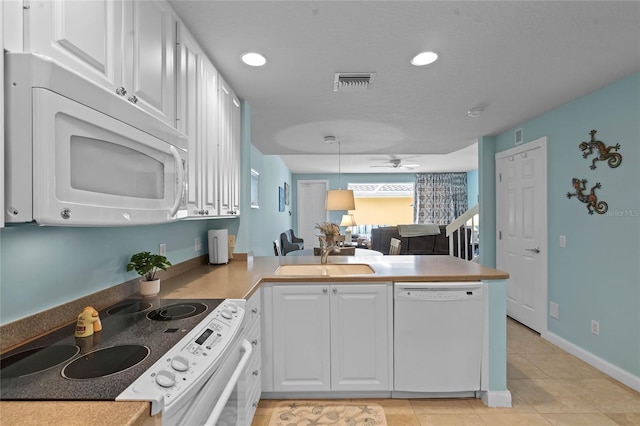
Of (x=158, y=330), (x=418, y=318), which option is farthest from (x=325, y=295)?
(x=158, y=330)

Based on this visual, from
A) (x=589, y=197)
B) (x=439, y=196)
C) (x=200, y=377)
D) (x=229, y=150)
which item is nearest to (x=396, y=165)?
(x=439, y=196)

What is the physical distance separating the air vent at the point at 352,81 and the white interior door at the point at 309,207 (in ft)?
22.3

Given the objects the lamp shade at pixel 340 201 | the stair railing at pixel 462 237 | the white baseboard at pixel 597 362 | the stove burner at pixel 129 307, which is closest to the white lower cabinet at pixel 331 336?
the stove burner at pixel 129 307

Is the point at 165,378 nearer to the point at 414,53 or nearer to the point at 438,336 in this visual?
the point at 438,336

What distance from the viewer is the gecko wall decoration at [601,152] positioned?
2.50 m

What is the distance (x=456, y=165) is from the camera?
810 centimetres

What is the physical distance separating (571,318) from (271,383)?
2769mm

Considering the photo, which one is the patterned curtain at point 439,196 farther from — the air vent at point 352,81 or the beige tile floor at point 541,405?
the air vent at point 352,81

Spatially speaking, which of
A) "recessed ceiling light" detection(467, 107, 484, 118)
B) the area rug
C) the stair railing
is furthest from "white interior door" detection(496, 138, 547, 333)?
the area rug

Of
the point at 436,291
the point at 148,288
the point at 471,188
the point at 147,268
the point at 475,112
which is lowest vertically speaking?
the point at 436,291

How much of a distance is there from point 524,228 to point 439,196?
5945 mm

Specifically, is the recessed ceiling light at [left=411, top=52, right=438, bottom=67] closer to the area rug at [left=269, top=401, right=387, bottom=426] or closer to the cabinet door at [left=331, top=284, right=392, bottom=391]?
the cabinet door at [left=331, top=284, right=392, bottom=391]

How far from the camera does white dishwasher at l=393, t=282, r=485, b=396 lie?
6.90 ft

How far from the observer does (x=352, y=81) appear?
2.34 m
